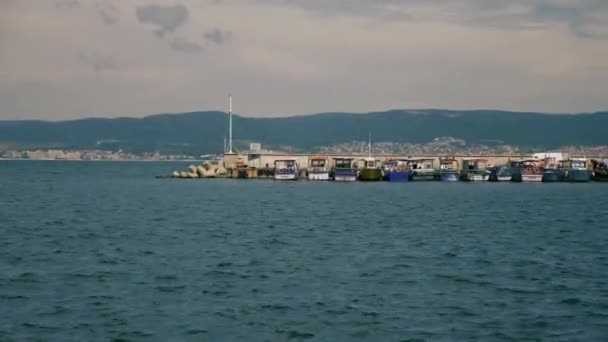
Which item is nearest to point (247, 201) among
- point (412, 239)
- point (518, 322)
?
point (412, 239)

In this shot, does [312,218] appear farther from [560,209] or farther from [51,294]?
[51,294]

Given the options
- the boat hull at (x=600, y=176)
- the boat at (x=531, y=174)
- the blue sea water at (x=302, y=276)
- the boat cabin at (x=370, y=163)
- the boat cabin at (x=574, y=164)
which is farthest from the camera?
the boat cabin at (x=370, y=163)

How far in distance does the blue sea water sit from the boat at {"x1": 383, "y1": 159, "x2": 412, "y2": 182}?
6206cm

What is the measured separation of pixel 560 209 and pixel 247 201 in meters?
26.0

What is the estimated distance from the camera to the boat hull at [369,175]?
127438mm

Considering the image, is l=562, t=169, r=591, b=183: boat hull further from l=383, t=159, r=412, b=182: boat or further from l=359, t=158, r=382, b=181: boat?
l=359, t=158, r=382, b=181: boat

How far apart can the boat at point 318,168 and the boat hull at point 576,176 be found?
1277 inches

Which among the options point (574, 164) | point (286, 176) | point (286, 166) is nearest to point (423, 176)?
point (286, 166)

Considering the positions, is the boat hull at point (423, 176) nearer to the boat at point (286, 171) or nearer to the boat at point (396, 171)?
the boat at point (396, 171)

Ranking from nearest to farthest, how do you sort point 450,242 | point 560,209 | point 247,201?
point 450,242 → point 560,209 → point 247,201

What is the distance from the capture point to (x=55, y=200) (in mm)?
83188

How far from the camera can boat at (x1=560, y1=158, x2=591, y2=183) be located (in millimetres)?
127125

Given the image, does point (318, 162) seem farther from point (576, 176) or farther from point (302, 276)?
point (302, 276)

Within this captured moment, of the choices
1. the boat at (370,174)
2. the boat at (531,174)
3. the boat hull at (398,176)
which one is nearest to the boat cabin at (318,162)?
the boat at (370,174)
